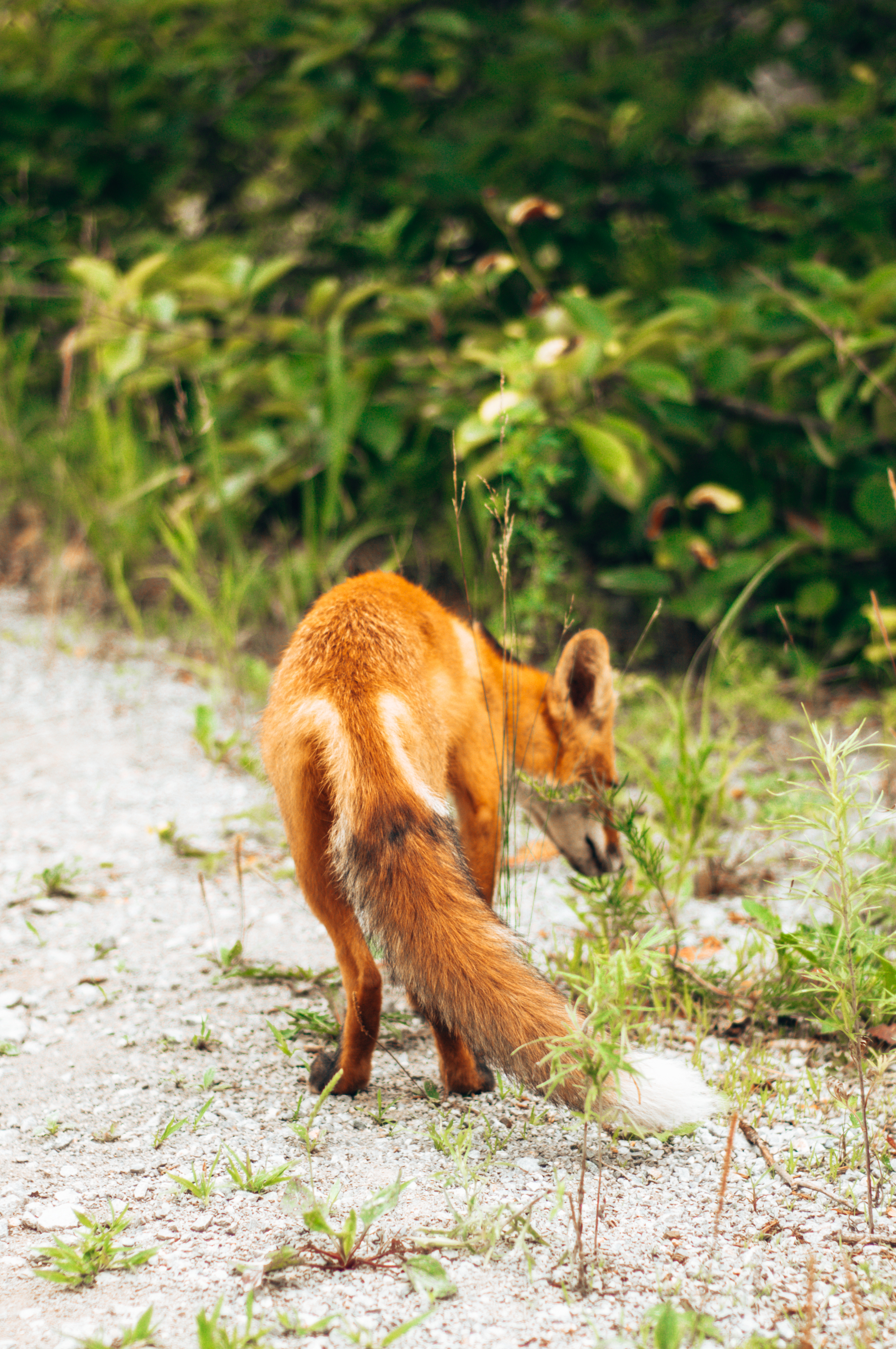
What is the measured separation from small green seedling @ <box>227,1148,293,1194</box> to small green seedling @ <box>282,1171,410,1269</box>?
0.16 ft

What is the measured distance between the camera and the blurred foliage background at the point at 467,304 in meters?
4.41

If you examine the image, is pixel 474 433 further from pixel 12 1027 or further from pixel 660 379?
pixel 12 1027

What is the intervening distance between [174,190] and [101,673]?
353 centimetres

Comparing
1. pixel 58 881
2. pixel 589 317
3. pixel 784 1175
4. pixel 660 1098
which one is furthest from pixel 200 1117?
pixel 589 317

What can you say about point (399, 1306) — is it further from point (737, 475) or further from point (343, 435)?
point (737, 475)

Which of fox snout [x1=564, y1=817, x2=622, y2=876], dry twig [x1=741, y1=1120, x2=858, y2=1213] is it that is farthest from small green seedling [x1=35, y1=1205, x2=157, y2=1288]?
fox snout [x1=564, y1=817, x2=622, y2=876]

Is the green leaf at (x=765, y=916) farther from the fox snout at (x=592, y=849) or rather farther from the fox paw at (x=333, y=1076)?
the fox paw at (x=333, y=1076)

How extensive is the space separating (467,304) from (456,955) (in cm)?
392

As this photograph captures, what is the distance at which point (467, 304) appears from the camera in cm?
500

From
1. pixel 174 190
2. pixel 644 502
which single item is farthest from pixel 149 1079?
pixel 174 190

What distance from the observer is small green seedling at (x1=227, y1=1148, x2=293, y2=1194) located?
1887mm

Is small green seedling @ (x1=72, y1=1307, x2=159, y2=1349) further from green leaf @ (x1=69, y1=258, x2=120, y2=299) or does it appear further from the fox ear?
green leaf @ (x1=69, y1=258, x2=120, y2=299)

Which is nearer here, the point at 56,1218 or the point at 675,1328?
the point at 675,1328

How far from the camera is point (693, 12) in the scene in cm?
601
